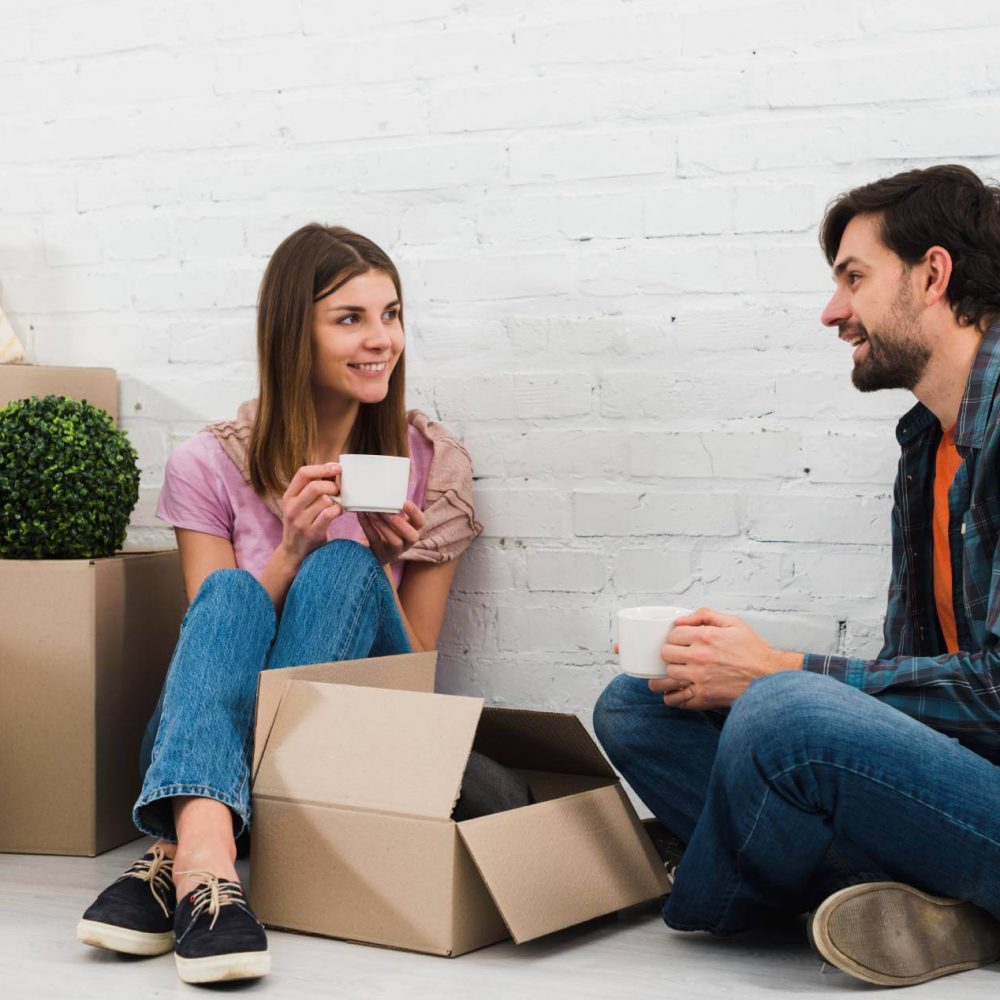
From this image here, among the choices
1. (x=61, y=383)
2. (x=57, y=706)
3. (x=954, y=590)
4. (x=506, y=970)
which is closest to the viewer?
(x=506, y=970)

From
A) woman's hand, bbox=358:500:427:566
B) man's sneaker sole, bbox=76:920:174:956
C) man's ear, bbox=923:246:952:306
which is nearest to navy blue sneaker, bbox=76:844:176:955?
man's sneaker sole, bbox=76:920:174:956

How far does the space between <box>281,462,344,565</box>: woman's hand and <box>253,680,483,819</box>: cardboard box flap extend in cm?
27

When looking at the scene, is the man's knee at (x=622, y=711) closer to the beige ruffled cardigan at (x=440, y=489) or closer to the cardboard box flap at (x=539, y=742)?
the cardboard box flap at (x=539, y=742)

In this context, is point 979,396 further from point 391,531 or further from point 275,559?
point 275,559

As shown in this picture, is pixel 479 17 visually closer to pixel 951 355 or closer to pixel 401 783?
pixel 951 355

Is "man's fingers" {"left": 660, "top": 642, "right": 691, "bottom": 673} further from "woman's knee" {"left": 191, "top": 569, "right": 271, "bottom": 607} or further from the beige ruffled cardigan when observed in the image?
the beige ruffled cardigan

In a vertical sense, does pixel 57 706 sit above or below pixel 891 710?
below

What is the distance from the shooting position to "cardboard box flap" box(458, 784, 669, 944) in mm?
1483

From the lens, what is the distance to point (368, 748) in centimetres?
157

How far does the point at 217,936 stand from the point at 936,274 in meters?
1.16

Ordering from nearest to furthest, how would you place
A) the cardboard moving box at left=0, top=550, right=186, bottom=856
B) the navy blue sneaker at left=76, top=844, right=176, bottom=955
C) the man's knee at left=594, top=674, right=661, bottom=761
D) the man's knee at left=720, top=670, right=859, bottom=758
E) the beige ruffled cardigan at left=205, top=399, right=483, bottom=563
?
the man's knee at left=720, top=670, right=859, bottom=758
the navy blue sneaker at left=76, top=844, right=176, bottom=955
the man's knee at left=594, top=674, right=661, bottom=761
the cardboard moving box at left=0, top=550, right=186, bottom=856
the beige ruffled cardigan at left=205, top=399, right=483, bottom=563

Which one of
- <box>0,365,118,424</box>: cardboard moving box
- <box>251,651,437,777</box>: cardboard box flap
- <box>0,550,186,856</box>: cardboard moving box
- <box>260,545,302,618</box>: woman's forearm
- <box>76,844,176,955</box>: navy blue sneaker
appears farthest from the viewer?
<box>0,365,118,424</box>: cardboard moving box

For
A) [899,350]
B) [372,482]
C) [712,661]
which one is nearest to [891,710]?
[712,661]

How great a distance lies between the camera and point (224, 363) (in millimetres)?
2391
